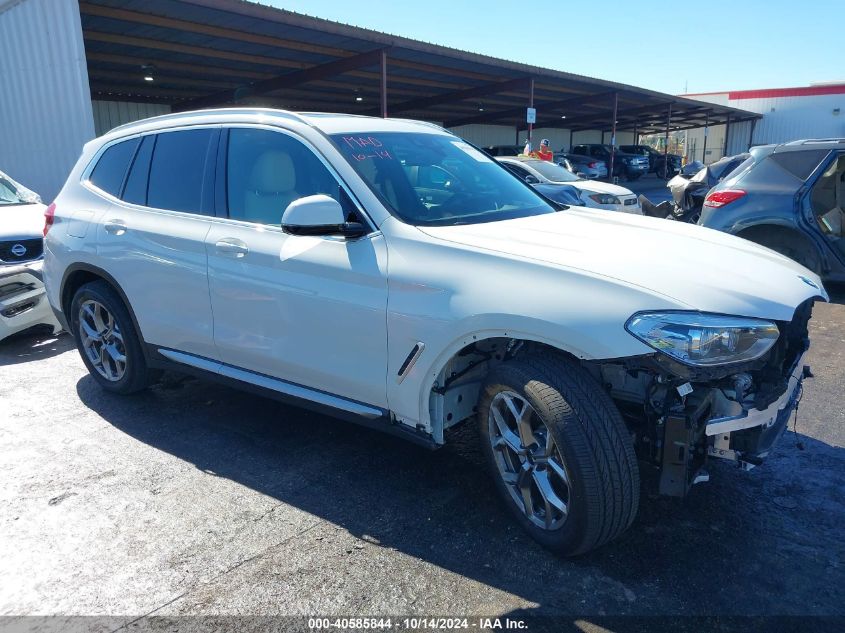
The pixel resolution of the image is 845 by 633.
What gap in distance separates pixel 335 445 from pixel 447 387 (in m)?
1.17

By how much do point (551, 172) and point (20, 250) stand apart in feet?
28.8

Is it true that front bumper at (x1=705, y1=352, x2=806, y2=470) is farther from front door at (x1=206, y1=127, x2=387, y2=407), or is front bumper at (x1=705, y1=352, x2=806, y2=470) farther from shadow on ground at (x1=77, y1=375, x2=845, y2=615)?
front door at (x1=206, y1=127, x2=387, y2=407)

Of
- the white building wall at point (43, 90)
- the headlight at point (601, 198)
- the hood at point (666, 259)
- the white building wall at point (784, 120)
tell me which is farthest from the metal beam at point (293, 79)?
the white building wall at point (784, 120)

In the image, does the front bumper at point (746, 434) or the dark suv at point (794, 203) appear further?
the dark suv at point (794, 203)

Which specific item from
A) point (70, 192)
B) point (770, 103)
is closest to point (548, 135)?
point (770, 103)

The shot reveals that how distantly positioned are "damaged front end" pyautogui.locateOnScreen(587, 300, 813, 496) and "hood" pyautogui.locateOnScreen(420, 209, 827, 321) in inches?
7.3

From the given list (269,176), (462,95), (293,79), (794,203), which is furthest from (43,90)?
(462,95)

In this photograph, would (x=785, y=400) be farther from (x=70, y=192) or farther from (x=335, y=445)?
(x=70, y=192)

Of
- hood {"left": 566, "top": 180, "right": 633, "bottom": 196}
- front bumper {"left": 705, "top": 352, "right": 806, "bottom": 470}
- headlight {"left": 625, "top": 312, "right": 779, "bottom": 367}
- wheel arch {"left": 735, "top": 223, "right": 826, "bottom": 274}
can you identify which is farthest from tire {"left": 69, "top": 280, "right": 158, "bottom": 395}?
hood {"left": 566, "top": 180, "right": 633, "bottom": 196}

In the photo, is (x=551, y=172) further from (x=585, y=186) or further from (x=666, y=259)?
(x=666, y=259)

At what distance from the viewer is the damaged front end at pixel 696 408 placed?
95.3 inches

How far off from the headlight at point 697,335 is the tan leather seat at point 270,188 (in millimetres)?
1943

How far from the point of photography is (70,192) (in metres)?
4.70

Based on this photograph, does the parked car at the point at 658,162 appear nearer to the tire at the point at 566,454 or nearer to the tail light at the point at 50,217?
the tail light at the point at 50,217
